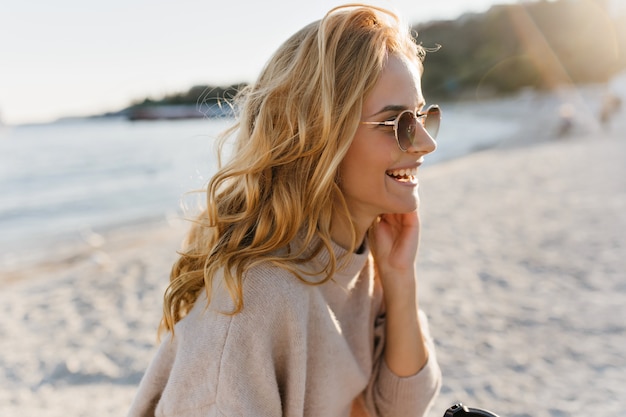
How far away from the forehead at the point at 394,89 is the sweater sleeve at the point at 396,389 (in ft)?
2.91

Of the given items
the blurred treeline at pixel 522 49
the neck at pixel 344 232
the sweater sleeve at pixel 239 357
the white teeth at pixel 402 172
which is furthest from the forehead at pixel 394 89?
the blurred treeline at pixel 522 49

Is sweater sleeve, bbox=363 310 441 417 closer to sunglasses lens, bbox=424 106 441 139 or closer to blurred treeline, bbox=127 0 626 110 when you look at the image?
sunglasses lens, bbox=424 106 441 139

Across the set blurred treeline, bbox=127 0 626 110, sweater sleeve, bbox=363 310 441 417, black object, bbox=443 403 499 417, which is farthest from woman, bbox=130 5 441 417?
blurred treeline, bbox=127 0 626 110

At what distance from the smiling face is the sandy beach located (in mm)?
2124

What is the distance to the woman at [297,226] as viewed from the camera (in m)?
1.48

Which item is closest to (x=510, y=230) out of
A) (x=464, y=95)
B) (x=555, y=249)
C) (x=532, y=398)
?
(x=555, y=249)

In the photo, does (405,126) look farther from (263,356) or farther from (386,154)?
(263,356)

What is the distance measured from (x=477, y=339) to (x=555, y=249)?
2.79m

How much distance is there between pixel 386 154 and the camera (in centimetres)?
172

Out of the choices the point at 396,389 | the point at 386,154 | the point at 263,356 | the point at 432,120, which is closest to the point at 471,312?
the point at 396,389

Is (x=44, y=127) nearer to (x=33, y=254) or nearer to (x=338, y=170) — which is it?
(x=33, y=254)

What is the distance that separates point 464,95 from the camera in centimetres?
7225

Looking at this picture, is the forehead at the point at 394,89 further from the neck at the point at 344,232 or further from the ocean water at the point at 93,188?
the ocean water at the point at 93,188

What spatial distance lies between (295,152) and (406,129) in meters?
0.36
